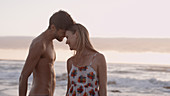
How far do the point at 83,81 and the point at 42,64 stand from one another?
0.87m

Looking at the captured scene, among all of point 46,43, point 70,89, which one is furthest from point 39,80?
point 70,89

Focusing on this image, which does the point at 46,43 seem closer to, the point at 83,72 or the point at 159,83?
the point at 83,72

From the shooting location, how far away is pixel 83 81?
3199 millimetres

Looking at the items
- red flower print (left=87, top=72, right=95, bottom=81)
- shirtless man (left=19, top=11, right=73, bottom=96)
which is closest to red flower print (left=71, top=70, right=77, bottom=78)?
red flower print (left=87, top=72, right=95, bottom=81)

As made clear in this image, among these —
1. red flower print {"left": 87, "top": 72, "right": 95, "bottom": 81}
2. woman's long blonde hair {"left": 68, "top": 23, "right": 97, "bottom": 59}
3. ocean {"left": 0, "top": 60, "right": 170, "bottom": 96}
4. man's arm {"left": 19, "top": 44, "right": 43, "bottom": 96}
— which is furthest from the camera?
ocean {"left": 0, "top": 60, "right": 170, "bottom": 96}

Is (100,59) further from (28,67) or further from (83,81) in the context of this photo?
(28,67)

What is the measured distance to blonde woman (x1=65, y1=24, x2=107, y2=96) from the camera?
304 centimetres

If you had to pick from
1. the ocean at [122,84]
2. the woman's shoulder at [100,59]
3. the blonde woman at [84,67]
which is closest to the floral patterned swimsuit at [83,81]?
the blonde woman at [84,67]

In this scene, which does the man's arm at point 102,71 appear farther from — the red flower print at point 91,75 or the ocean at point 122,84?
the ocean at point 122,84

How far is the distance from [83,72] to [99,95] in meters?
0.30

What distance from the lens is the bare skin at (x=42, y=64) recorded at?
3723mm

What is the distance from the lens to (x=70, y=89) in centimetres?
325

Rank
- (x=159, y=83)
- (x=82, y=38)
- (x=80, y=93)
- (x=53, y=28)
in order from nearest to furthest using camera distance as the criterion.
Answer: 1. (x=82, y=38)
2. (x=80, y=93)
3. (x=53, y=28)
4. (x=159, y=83)

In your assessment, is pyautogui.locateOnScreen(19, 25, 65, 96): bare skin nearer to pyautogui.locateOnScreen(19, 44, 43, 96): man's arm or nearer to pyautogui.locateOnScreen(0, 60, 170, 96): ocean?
pyautogui.locateOnScreen(19, 44, 43, 96): man's arm
